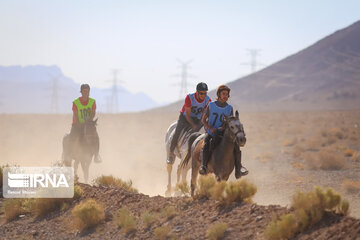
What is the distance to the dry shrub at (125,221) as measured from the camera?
7.90m

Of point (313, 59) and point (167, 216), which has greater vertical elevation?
point (313, 59)

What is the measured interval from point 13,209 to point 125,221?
10.7 ft

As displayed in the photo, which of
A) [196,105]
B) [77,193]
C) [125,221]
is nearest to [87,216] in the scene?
[125,221]

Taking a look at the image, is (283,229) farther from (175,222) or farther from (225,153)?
(225,153)

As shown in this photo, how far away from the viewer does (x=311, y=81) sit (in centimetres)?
13462

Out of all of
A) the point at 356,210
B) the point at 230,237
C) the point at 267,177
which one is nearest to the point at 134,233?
the point at 230,237

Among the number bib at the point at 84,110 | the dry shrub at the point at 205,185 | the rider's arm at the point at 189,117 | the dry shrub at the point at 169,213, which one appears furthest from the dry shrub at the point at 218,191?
the number bib at the point at 84,110

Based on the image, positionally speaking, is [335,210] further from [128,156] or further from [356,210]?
[128,156]

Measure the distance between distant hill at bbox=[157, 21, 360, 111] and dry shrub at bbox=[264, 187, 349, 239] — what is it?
103 m

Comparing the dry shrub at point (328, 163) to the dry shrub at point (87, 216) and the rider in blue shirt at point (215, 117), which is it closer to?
the rider in blue shirt at point (215, 117)

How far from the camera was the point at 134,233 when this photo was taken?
7.80 metres

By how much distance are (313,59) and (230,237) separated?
15139 cm

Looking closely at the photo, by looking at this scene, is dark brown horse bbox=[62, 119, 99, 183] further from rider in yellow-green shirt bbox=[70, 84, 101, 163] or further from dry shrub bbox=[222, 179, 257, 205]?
dry shrub bbox=[222, 179, 257, 205]

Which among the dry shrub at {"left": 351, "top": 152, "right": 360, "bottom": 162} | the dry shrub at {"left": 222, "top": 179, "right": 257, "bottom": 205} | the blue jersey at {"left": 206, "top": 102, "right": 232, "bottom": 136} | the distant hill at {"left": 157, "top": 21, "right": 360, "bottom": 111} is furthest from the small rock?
the distant hill at {"left": 157, "top": 21, "right": 360, "bottom": 111}
